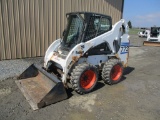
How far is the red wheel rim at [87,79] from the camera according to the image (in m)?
4.71

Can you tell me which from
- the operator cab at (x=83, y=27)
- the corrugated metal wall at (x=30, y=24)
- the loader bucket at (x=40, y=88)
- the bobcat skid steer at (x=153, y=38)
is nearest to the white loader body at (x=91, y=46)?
the operator cab at (x=83, y=27)

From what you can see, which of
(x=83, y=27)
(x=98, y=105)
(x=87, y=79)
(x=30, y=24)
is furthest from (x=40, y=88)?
(x=30, y=24)

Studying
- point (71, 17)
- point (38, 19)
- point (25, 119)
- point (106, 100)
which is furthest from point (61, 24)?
point (25, 119)

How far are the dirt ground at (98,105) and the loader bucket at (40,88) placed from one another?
0.44ft

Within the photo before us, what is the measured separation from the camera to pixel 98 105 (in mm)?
4242

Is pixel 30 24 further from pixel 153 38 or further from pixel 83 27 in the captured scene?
pixel 153 38

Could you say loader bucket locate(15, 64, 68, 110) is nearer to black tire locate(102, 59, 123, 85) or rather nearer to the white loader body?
the white loader body

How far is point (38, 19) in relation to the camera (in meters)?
8.21

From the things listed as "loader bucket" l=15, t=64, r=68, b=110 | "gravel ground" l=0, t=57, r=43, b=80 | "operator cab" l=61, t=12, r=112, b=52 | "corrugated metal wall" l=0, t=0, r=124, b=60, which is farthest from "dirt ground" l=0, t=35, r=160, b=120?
"corrugated metal wall" l=0, t=0, r=124, b=60

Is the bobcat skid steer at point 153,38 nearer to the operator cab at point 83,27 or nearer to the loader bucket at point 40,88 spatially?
the operator cab at point 83,27

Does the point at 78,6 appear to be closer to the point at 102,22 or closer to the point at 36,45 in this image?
the point at 36,45

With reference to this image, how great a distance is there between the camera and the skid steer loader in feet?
14.5

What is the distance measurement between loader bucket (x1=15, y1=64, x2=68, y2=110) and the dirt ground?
0.13 meters

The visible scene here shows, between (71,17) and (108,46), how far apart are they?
4.76ft
